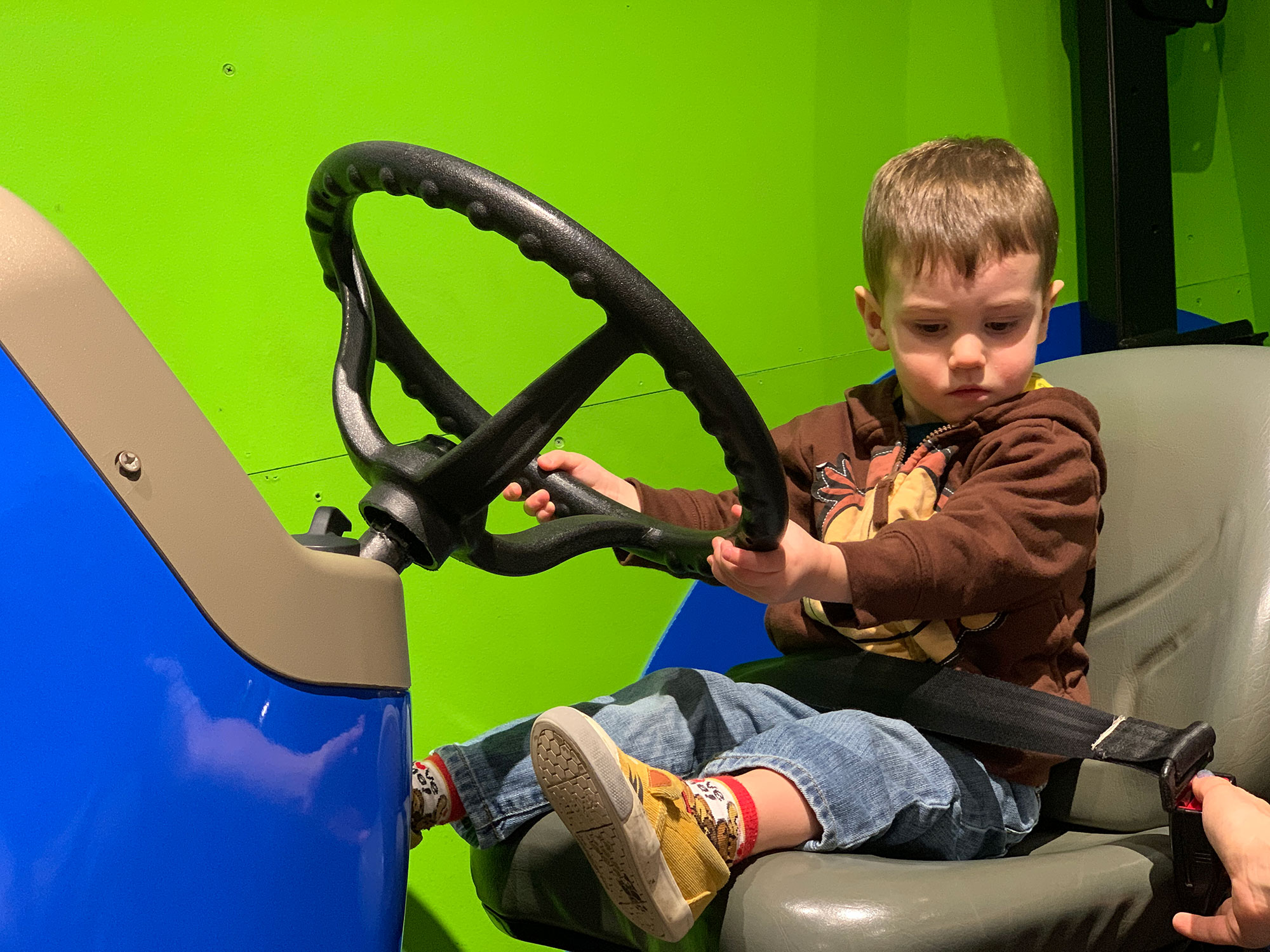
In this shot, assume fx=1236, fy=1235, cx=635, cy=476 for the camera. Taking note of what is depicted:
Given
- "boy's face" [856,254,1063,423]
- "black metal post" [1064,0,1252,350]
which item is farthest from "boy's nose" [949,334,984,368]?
"black metal post" [1064,0,1252,350]

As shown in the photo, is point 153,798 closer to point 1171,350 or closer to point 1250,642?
point 1250,642

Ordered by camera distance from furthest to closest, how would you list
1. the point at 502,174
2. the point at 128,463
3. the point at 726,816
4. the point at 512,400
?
1. the point at 502,174
2. the point at 726,816
3. the point at 512,400
4. the point at 128,463

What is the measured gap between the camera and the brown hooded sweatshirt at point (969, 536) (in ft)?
2.91

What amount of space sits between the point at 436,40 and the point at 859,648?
693 mm

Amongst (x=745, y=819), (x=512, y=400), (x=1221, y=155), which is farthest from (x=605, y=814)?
(x=1221, y=155)

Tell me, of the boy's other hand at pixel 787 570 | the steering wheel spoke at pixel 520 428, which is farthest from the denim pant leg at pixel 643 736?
the steering wheel spoke at pixel 520 428

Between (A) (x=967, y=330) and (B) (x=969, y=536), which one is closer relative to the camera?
(B) (x=969, y=536)

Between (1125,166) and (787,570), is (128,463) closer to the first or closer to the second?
(787,570)

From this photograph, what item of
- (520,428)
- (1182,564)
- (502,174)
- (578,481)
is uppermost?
(502,174)

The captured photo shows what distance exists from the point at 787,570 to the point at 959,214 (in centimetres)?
39

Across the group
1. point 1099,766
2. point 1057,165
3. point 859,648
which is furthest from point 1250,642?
point 1057,165

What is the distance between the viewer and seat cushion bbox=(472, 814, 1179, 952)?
70 cm

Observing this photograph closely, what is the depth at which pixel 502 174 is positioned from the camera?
125 cm

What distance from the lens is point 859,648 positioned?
1.01 metres
